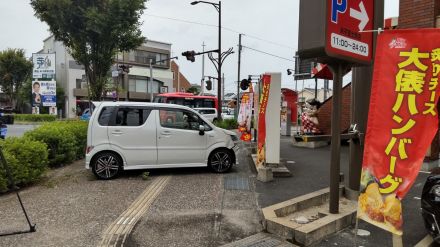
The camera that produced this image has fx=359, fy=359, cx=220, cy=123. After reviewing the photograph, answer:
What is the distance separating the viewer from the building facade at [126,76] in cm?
4431

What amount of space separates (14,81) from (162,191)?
1580 inches

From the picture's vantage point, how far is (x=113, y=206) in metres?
5.93

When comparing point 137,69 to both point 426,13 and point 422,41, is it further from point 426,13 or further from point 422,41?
point 422,41

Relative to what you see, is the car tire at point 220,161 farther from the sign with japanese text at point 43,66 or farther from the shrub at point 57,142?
the sign with japanese text at point 43,66

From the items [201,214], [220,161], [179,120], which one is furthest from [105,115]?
[201,214]

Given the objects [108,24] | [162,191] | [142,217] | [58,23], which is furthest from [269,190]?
[58,23]

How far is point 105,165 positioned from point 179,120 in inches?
76.7

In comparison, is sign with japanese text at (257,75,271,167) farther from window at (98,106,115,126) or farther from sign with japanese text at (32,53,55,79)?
sign with japanese text at (32,53,55,79)

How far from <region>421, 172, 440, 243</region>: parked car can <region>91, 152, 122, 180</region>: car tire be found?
6041mm

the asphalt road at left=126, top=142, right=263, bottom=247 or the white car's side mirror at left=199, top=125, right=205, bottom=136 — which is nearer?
the asphalt road at left=126, top=142, right=263, bottom=247

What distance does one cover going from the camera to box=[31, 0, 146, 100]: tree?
1354 centimetres

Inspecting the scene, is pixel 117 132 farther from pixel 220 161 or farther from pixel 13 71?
pixel 13 71

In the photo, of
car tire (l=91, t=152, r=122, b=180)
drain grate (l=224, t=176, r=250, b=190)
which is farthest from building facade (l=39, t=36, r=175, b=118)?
drain grate (l=224, t=176, r=250, b=190)

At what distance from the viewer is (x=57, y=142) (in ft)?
29.8
